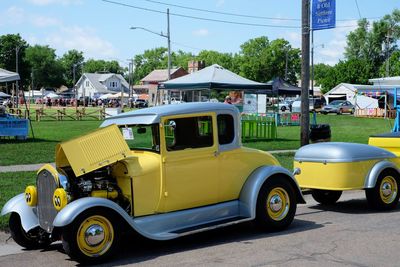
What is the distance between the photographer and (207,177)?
23.8 feet

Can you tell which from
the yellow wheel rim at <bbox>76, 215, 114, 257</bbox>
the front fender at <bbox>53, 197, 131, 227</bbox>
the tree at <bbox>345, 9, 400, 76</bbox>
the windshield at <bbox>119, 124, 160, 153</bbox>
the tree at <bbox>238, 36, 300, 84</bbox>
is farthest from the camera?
the tree at <bbox>238, 36, 300, 84</bbox>

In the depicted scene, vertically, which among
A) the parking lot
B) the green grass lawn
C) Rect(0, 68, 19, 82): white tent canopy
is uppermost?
Rect(0, 68, 19, 82): white tent canopy

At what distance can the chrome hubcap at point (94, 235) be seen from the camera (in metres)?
6.18

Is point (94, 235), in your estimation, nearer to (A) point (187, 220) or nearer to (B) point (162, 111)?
(A) point (187, 220)

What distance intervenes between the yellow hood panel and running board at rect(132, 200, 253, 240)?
31.0 inches

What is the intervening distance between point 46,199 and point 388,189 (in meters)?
5.62

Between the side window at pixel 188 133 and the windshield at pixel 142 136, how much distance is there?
139 mm

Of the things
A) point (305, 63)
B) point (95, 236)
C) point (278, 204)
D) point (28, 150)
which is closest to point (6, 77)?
point (28, 150)

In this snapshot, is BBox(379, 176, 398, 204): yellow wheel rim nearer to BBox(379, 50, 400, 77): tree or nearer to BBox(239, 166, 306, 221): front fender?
BBox(239, 166, 306, 221): front fender

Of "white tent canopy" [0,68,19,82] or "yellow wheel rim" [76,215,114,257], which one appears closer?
"yellow wheel rim" [76,215,114,257]

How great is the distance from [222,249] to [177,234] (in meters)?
0.60

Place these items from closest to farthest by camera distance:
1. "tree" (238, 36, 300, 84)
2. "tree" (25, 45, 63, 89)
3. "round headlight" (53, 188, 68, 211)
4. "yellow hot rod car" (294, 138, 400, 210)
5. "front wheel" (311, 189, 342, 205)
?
"round headlight" (53, 188, 68, 211)
"yellow hot rod car" (294, 138, 400, 210)
"front wheel" (311, 189, 342, 205)
"tree" (238, 36, 300, 84)
"tree" (25, 45, 63, 89)

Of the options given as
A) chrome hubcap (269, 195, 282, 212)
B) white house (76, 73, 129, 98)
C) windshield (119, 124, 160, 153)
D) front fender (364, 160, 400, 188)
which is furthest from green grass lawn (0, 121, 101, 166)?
white house (76, 73, 129, 98)

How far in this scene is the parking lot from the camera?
632 cm
